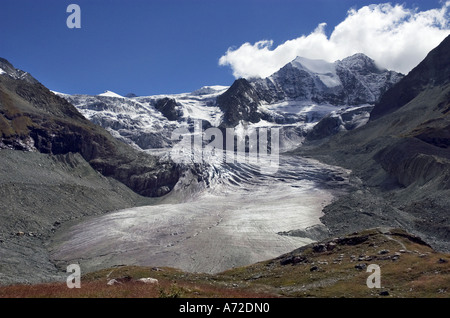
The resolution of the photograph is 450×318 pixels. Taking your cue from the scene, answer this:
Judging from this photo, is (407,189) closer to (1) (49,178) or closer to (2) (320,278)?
(2) (320,278)

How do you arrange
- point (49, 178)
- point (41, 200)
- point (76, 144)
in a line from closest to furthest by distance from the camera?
point (41, 200), point (49, 178), point (76, 144)

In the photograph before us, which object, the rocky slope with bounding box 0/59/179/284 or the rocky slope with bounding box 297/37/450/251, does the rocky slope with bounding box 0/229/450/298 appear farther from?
the rocky slope with bounding box 0/59/179/284

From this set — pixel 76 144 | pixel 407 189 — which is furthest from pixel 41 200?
pixel 407 189

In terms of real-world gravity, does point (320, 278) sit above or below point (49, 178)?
below

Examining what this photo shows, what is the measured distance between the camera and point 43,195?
125812 mm

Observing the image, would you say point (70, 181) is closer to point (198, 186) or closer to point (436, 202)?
point (198, 186)

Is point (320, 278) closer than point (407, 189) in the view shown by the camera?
Yes

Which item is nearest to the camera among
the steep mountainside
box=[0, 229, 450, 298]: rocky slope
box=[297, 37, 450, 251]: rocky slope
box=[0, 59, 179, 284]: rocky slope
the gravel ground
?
box=[0, 229, 450, 298]: rocky slope

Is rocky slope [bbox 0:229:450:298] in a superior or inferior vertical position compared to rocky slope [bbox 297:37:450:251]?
inferior

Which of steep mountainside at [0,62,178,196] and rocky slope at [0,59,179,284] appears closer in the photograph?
rocky slope at [0,59,179,284]

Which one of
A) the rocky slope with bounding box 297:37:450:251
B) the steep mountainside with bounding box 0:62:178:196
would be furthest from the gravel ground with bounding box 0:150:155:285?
the rocky slope with bounding box 297:37:450:251

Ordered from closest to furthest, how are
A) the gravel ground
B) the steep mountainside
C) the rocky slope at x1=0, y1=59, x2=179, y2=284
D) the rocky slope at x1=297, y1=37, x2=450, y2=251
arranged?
the gravel ground, the rocky slope at x1=297, y1=37, x2=450, y2=251, the rocky slope at x1=0, y1=59, x2=179, y2=284, the steep mountainside

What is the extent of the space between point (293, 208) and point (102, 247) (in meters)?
59.9

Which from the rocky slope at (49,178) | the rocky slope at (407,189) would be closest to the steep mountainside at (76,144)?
the rocky slope at (49,178)
